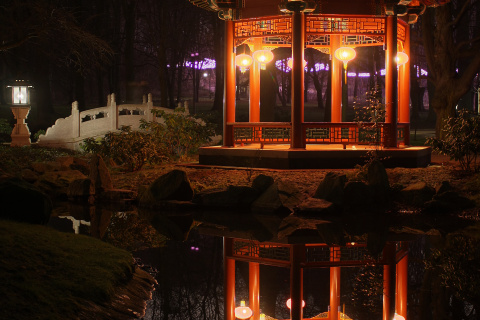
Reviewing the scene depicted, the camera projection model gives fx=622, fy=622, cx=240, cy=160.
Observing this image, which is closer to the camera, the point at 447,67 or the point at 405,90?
the point at 405,90

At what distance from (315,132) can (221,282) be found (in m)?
8.45

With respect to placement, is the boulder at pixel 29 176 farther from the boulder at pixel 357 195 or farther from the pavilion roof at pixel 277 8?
the boulder at pixel 357 195

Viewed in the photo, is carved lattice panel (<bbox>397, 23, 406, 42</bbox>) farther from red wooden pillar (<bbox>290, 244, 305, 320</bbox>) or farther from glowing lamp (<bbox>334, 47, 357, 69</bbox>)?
red wooden pillar (<bbox>290, 244, 305, 320</bbox>)

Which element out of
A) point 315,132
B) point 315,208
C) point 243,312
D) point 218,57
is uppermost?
point 218,57

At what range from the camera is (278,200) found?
1130 cm

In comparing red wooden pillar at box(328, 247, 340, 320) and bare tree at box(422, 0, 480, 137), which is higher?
bare tree at box(422, 0, 480, 137)

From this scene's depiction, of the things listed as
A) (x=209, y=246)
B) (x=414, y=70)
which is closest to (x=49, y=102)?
(x=414, y=70)

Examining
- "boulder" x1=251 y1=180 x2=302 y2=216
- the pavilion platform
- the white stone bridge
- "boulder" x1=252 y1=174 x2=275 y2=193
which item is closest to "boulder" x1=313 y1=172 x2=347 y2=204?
"boulder" x1=251 y1=180 x2=302 y2=216

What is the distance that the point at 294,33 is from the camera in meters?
14.6

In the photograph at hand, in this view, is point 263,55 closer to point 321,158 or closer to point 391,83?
point 391,83

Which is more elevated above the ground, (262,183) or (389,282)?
(262,183)

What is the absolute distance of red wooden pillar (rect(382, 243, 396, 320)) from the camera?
19.3 ft

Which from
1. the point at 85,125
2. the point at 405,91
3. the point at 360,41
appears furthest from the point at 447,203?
the point at 85,125

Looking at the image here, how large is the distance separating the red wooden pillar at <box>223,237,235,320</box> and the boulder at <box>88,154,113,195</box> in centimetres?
490
